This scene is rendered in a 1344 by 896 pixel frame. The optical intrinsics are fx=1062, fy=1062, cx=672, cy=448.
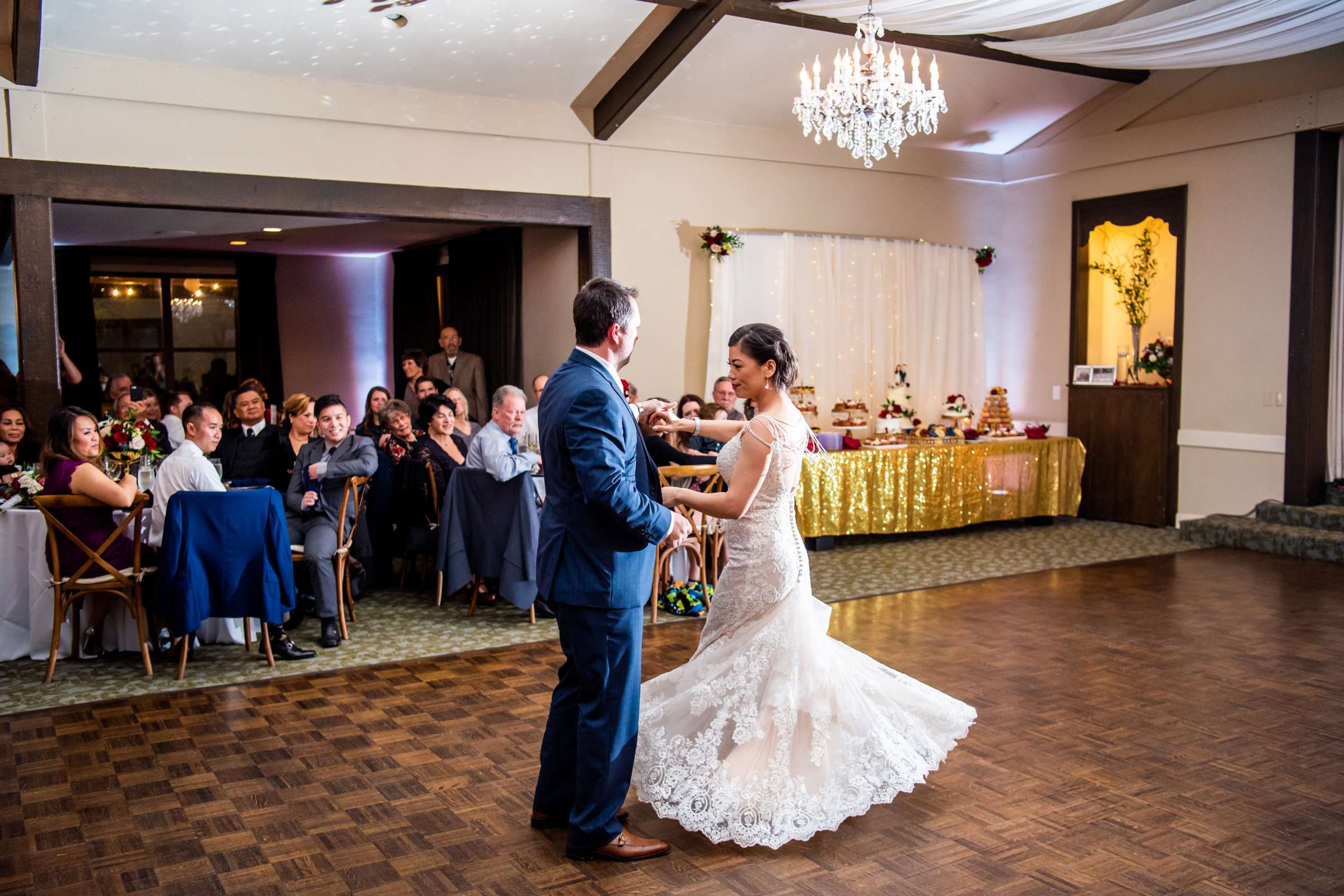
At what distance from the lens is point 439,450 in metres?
6.53

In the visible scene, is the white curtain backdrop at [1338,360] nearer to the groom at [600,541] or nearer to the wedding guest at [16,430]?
the groom at [600,541]

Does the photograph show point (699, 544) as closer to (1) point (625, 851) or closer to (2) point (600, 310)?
(1) point (625, 851)

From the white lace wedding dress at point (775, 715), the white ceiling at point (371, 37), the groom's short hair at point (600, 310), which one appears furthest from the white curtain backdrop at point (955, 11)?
the groom's short hair at point (600, 310)

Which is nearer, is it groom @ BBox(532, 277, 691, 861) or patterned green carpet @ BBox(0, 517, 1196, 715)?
groom @ BBox(532, 277, 691, 861)

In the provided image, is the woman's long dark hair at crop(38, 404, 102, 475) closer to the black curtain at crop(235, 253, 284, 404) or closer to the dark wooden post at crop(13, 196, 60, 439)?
the dark wooden post at crop(13, 196, 60, 439)

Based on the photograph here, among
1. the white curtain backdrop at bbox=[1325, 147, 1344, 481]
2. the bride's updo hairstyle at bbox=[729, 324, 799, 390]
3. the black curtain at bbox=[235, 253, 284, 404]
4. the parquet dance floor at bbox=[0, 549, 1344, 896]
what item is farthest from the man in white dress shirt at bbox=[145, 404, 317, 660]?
the black curtain at bbox=[235, 253, 284, 404]

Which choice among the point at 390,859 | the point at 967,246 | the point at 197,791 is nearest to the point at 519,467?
the point at 197,791

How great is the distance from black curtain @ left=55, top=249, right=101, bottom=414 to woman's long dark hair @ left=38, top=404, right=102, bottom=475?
7841 mm

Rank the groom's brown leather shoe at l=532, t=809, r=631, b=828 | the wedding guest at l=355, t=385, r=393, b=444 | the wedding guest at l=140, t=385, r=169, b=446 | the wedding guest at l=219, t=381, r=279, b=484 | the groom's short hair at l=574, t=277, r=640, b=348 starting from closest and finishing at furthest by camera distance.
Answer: the groom's short hair at l=574, t=277, r=640, b=348 → the groom's brown leather shoe at l=532, t=809, r=631, b=828 → the wedding guest at l=219, t=381, r=279, b=484 → the wedding guest at l=355, t=385, r=393, b=444 → the wedding guest at l=140, t=385, r=169, b=446

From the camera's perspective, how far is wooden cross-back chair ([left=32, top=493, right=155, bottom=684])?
473 centimetres

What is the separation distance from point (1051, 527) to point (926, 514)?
4.42 ft

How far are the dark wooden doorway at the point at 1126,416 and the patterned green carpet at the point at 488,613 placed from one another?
1.01 feet

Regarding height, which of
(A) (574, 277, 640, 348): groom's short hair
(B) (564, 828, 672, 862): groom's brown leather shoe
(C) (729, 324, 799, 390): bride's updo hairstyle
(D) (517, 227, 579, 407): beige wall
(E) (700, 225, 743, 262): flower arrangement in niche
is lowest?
(B) (564, 828, 672, 862): groom's brown leather shoe

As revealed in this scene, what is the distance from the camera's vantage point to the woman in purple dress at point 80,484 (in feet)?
15.8
